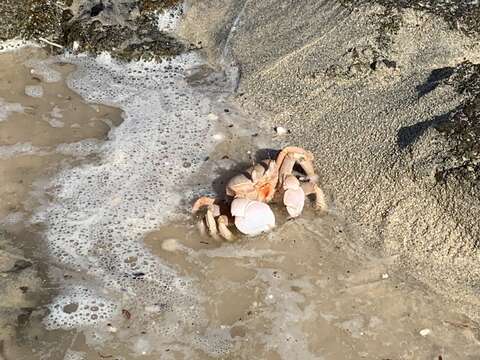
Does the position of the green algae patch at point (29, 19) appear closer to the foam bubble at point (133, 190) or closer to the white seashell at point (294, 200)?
the foam bubble at point (133, 190)

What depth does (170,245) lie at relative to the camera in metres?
5.32

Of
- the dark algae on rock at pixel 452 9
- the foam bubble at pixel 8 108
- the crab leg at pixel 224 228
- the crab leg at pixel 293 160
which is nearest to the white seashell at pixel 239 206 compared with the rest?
the crab leg at pixel 224 228

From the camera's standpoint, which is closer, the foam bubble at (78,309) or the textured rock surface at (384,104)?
the foam bubble at (78,309)

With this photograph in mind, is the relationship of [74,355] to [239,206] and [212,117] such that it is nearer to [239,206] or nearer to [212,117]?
[239,206]

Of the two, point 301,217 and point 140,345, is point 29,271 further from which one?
point 301,217

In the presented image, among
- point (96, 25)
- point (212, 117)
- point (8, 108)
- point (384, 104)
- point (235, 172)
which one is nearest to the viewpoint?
point (384, 104)

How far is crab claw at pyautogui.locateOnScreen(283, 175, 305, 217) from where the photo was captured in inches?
207

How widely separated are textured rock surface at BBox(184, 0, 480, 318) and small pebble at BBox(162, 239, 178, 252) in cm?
128

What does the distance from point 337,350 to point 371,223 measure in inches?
43.7

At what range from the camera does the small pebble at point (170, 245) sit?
529cm

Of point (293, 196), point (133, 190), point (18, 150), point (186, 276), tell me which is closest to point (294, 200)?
point (293, 196)

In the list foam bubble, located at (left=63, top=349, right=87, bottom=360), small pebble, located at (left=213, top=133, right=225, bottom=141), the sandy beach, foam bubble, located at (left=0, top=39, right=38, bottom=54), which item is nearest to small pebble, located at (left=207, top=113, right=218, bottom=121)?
the sandy beach

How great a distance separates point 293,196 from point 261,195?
28 cm

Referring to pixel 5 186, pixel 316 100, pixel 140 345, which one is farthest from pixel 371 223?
pixel 5 186
